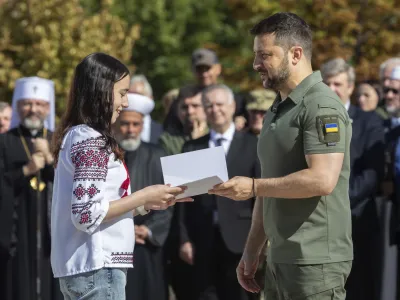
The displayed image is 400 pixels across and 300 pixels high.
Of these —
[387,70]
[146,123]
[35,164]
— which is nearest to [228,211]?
[35,164]

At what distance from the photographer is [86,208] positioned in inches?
181

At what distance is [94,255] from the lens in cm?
469

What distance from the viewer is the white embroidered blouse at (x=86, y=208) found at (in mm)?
4621

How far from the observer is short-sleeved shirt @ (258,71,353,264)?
471cm

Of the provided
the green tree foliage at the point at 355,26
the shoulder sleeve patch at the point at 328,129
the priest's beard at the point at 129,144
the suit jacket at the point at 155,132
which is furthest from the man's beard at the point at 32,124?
the green tree foliage at the point at 355,26

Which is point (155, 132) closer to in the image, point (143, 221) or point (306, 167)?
point (143, 221)

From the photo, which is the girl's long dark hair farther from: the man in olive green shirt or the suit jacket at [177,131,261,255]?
the suit jacket at [177,131,261,255]

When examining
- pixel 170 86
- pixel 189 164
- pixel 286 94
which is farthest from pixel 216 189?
pixel 170 86

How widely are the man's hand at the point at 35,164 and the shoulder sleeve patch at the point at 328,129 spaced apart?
14.6 feet

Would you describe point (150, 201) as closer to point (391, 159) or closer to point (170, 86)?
point (391, 159)

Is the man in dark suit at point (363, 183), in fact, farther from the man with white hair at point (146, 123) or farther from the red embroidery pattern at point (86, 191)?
the red embroidery pattern at point (86, 191)

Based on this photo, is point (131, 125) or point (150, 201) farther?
point (131, 125)

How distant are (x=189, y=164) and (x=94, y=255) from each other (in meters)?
0.67

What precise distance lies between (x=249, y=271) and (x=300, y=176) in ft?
3.07
